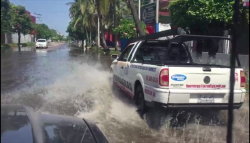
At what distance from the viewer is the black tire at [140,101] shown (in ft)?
20.2

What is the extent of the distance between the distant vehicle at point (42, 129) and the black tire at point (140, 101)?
2.90 m

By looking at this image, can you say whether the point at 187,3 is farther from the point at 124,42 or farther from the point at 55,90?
the point at 124,42

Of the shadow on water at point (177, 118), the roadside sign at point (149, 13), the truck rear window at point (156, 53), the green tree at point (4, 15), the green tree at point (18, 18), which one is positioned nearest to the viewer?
the green tree at point (4, 15)

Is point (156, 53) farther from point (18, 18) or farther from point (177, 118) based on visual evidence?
point (18, 18)

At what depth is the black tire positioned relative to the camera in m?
6.16

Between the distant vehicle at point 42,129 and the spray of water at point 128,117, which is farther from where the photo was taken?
the spray of water at point 128,117

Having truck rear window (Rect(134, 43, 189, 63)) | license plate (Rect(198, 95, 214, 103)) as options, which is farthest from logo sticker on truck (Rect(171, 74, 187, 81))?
truck rear window (Rect(134, 43, 189, 63))

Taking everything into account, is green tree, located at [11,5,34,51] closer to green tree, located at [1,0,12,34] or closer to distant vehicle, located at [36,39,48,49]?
green tree, located at [1,0,12,34]

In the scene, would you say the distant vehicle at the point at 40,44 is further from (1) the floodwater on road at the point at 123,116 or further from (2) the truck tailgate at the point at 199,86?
(2) the truck tailgate at the point at 199,86

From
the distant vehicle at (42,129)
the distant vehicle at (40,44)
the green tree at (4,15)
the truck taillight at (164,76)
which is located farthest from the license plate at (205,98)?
the distant vehicle at (40,44)

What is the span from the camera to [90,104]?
24.8 feet

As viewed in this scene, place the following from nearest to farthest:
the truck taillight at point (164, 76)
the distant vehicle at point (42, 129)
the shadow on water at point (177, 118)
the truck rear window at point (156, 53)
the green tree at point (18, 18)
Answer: the distant vehicle at point (42, 129), the green tree at point (18, 18), the truck taillight at point (164, 76), the shadow on water at point (177, 118), the truck rear window at point (156, 53)

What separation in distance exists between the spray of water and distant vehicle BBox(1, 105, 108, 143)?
0.87m

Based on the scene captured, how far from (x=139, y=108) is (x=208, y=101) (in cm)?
161
